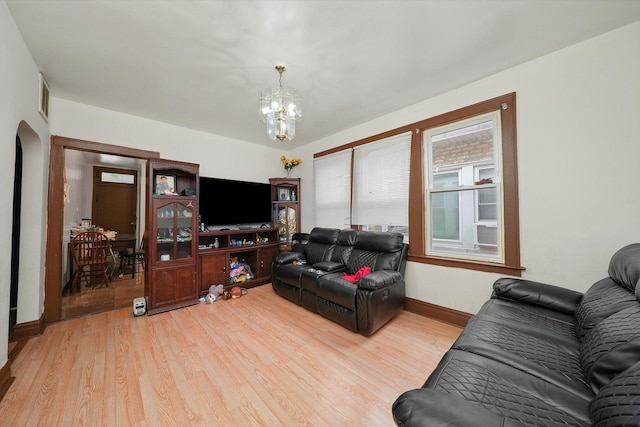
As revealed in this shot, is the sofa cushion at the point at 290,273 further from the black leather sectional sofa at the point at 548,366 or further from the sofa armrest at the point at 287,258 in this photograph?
the black leather sectional sofa at the point at 548,366

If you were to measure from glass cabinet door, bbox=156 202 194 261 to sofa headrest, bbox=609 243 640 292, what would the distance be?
4154 millimetres

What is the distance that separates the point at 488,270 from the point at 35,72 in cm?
486

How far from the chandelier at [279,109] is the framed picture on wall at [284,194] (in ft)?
7.96

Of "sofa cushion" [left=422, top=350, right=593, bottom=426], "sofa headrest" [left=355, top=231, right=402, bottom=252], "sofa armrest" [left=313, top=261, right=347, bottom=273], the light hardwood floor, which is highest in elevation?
"sofa headrest" [left=355, top=231, right=402, bottom=252]

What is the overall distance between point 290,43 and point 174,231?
9.09ft

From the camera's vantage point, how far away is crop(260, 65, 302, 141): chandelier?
211 cm

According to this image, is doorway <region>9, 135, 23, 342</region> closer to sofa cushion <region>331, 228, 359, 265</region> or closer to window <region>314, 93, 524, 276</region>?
sofa cushion <region>331, 228, 359, 265</region>

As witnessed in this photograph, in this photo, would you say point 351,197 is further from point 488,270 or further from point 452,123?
point 488,270

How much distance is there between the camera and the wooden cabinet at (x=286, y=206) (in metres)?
4.50

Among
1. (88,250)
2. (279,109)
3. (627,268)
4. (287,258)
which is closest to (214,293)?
(287,258)

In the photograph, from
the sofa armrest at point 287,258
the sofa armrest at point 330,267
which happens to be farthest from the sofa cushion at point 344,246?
the sofa armrest at point 287,258

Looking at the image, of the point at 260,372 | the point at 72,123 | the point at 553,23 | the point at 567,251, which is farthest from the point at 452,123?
the point at 72,123

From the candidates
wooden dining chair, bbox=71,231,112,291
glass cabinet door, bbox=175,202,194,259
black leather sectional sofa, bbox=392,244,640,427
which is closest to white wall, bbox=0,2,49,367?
glass cabinet door, bbox=175,202,194,259

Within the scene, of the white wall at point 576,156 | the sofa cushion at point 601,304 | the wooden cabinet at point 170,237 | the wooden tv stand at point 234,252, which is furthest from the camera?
the wooden tv stand at point 234,252
